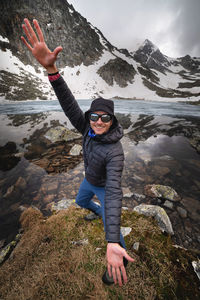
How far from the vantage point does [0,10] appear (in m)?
84.8

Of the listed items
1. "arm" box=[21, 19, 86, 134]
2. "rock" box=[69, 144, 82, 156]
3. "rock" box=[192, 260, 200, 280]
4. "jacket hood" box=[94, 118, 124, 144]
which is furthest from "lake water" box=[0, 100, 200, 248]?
"arm" box=[21, 19, 86, 134]

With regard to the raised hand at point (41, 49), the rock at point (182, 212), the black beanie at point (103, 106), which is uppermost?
the raised hand at point (41, 49)

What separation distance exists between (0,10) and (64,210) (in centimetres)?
13665

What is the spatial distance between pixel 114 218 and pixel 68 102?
244 cm

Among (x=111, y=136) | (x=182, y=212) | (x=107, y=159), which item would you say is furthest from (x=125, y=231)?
(x=182, y=212)

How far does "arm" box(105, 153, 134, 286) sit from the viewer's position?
1.70m

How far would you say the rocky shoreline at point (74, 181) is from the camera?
13.2 feet

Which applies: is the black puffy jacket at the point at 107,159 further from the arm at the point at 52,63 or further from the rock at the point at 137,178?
the rock at the point at 137,178

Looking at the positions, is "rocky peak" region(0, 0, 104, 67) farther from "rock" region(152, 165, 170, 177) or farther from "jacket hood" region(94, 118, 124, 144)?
"jacket hood" region(94, 118, 124, 144)

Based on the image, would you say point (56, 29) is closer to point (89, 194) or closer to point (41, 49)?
point (41, 49)

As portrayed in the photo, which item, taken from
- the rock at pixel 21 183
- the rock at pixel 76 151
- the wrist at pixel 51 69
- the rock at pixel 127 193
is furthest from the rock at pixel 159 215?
the rock at pixel 76 151

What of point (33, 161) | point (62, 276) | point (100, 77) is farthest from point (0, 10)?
point (62, 276)

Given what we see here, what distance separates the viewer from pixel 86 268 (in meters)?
2.31

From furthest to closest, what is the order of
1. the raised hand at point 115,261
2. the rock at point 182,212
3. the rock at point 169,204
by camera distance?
the rock at point 169,204
the rock at point 182,212
the raised hand at point 115,261
